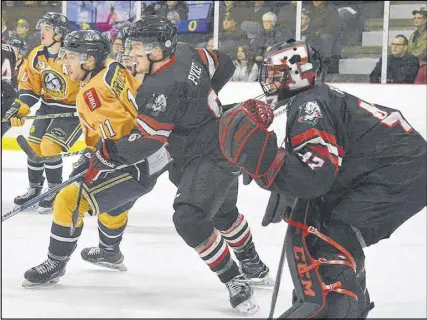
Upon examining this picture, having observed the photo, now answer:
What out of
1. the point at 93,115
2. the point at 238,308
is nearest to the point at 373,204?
the point at 238,308

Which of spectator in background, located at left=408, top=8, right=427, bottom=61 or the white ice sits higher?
spectator in background, located at left=408, top=8, right=427, bottom=61

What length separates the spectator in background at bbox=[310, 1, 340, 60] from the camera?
668 cm

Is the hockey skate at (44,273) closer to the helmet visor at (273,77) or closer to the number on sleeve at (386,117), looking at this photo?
the helmet visor at (273,77)

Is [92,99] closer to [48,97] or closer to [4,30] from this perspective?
[48,97]

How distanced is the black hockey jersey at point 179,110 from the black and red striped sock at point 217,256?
A: 324 millimetres

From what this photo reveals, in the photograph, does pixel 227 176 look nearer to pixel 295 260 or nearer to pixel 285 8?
pixel 295 260

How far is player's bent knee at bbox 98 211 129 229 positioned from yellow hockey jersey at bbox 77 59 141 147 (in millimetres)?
324

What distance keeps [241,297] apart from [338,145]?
80cm

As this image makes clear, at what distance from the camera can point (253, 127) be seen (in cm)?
207

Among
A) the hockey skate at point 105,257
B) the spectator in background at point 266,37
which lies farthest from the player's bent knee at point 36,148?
the spectator in background at point 266,37

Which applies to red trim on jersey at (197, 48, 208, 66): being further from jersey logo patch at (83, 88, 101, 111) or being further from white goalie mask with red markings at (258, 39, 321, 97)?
white goalie mask with red markings at (258, 39, 321, 97)

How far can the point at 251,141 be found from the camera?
81.5 inches

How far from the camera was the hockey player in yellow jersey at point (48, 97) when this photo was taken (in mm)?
4621

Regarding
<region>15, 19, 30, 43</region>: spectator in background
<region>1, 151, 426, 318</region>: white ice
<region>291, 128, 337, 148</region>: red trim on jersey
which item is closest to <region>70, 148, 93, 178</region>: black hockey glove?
<region>1, 151, 426, 318</region>: white ice
